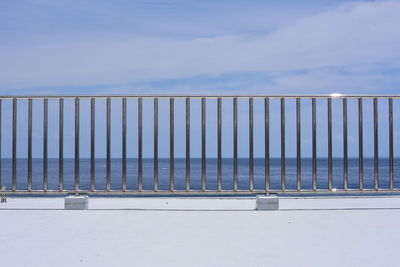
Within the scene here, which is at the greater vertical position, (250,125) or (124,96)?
(124,96)

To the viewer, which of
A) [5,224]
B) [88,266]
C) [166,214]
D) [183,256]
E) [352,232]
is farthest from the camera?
[166,214]

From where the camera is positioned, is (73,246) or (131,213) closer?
(73,246)

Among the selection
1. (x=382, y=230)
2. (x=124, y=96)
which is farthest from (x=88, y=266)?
(x=124, y=96)

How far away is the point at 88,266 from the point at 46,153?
462cm

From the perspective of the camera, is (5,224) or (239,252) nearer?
(239,252)

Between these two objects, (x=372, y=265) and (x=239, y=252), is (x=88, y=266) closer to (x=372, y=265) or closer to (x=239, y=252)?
(x=239, y=252)

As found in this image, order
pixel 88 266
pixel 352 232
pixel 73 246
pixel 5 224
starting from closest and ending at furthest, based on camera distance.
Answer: pixel 88 266
pixel 73 246
pixel 352 232
pixel 5 224

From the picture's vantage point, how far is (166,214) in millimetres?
7281

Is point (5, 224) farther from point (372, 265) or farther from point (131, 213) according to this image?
point (372, 265)

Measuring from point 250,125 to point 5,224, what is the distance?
14.0ft

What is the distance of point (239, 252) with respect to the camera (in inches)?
181

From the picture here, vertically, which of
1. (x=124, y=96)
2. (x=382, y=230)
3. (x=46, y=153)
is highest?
(x=124, y=96)

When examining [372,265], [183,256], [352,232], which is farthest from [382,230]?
[183,256]

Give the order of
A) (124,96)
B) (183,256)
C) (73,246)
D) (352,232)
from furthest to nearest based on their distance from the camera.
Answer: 1. (124,96)
2. (352,232)
3. (73,246)
4. (183,256)
